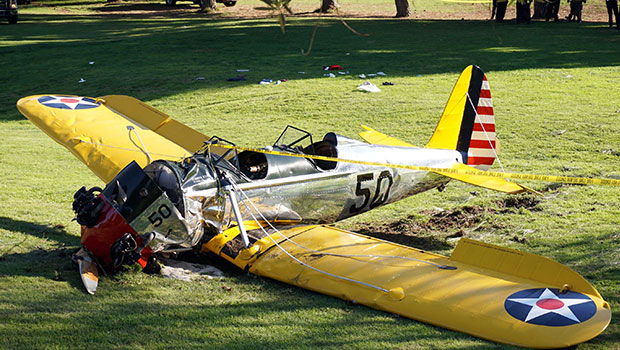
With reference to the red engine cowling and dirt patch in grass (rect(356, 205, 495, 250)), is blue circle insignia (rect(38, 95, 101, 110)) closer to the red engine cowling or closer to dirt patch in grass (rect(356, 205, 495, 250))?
the red engine cowling

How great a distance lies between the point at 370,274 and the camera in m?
6.21

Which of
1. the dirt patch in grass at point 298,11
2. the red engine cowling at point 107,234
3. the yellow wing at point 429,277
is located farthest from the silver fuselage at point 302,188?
the dirt patch in grass at point 298,11

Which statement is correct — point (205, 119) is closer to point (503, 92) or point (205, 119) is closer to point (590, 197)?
point (503, 92)

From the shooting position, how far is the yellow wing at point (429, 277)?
5281 millimetres

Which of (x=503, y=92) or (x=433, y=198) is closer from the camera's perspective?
(x=433, y=198)

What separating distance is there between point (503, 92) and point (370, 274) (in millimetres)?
11711

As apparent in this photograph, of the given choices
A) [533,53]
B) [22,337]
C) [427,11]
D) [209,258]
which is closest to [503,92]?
[533,53]

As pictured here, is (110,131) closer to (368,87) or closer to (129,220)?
(129,220)

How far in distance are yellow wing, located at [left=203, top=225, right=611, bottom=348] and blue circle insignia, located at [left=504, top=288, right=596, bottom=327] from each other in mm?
37

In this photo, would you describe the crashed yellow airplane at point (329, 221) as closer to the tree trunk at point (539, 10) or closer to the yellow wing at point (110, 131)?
Result: the yellow wing at point (110, 131)

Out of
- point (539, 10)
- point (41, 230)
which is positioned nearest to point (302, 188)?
point (41, 230)

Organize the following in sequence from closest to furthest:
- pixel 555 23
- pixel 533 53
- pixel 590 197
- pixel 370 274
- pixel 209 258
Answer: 1. pixel 370 274
2. pixel 209 258
3. pixel 590 197
4. pixel 533 53
5. pixel 555 23

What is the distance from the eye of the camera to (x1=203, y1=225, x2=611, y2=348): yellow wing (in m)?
5.28

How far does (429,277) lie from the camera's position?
606cm
